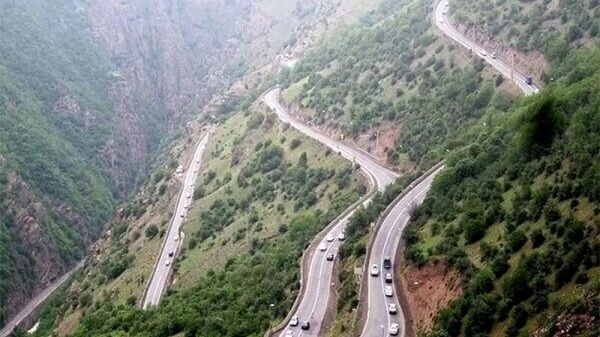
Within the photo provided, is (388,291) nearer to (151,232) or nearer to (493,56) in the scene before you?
(493,56)

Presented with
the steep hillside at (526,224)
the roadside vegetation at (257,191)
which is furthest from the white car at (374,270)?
the roadside vegetation at (257,191)

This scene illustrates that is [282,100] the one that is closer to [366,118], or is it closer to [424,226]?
[366,118]

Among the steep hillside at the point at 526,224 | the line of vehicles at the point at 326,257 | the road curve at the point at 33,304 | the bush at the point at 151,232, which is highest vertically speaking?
the steep hillside at the point at 526,224

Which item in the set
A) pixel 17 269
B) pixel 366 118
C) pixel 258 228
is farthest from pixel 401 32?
pixel 17 269

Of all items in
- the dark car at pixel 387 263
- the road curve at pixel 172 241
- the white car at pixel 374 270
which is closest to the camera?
the white car at pixel 374 270

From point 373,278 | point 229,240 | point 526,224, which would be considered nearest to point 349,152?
point 229,240

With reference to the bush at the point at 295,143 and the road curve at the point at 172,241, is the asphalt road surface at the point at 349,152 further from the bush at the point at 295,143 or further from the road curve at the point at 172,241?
the road curve at the point at 172,241
